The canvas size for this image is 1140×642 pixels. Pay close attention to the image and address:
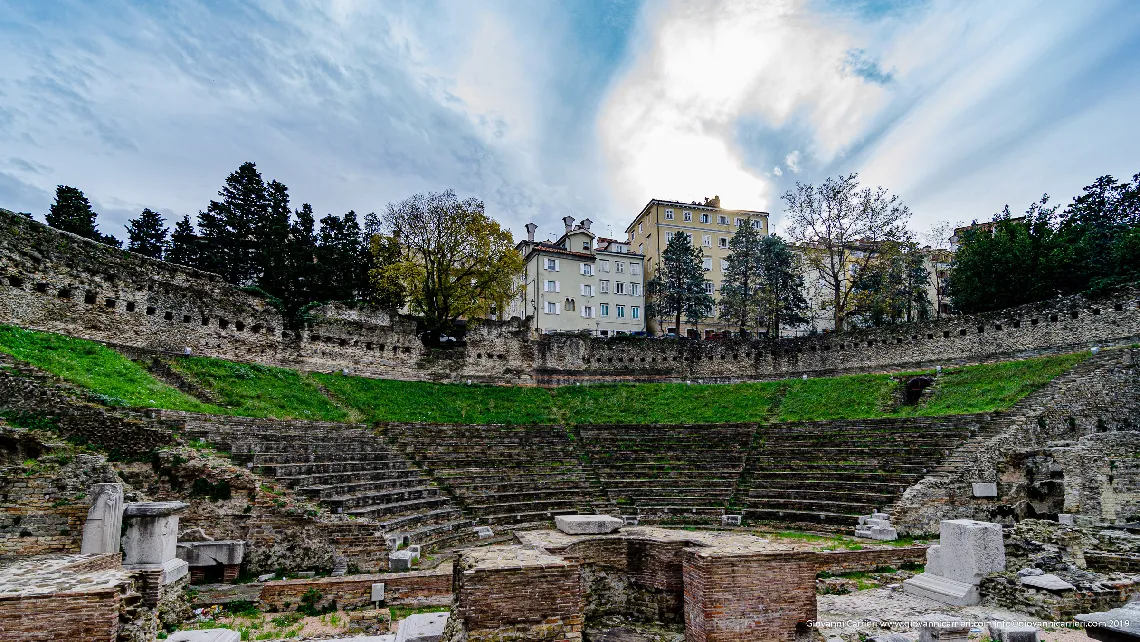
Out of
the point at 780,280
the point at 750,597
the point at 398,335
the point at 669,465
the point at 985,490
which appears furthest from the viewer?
the point at 780,280

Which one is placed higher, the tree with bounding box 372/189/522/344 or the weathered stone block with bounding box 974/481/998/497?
the tree with bounding box 372/189/522/344

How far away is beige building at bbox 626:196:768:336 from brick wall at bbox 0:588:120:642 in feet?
138

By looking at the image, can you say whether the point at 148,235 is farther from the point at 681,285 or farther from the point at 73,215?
the point at 681,285

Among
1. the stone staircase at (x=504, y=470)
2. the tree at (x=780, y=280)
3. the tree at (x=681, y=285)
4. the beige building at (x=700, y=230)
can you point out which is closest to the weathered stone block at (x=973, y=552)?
the stone staircase at (x=504, y=470)

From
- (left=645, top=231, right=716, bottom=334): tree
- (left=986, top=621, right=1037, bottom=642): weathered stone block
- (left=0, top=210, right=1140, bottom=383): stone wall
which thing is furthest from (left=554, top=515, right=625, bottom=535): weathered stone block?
(left=645, top=231, right=716, bottom=334): tree

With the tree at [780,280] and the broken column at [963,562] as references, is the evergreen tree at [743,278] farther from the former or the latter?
the broken column at [963,562]

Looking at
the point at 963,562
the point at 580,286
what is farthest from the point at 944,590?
the point at 580,286

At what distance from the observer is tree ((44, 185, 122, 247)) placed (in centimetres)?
2747

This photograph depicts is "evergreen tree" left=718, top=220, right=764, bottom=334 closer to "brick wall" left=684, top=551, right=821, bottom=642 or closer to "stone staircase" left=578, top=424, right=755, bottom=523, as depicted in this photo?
"stone staircase" left=578, top=424, right=755, bottom=523

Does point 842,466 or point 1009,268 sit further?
point 1009,268

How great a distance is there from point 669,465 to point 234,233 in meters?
28.6

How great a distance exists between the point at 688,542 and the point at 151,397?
1458 centimetres

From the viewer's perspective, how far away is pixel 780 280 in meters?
38.7

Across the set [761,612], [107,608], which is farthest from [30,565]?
[761,612]
